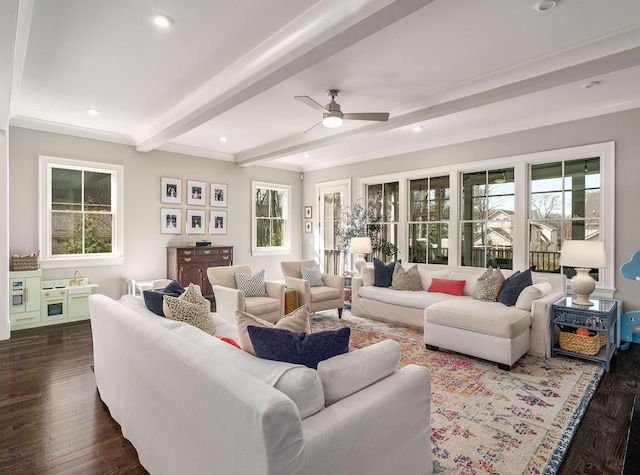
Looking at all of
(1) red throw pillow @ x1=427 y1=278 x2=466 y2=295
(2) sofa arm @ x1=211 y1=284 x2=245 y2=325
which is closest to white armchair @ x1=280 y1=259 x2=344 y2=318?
(2) sofa arm @ x1=211 y1=284 x2=245 y2=325

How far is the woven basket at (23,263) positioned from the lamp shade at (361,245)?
14.9 feet

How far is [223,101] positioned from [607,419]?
4130 millimetres

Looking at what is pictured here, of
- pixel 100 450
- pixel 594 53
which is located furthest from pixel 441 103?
pixel 100 450

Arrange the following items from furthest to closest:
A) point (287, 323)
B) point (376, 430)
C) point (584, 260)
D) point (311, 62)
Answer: point (584, 260)
point (311, 62)
point (287, 323)
point (376, 430)

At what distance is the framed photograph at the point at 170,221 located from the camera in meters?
6.25

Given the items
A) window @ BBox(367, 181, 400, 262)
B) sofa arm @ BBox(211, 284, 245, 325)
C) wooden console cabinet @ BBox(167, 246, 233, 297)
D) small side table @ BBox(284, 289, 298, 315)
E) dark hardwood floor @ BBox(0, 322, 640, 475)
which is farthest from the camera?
window @ BBox(367, 181, 400, 262)

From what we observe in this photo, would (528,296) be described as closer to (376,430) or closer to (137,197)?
(376,430)

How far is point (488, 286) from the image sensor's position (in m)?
4.33

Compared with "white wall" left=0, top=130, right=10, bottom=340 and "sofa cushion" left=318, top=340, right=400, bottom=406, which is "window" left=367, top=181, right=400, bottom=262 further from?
"white wall" left=0, top=130, right=10, bottom=340

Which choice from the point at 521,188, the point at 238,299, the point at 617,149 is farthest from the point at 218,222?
the point at 617,149

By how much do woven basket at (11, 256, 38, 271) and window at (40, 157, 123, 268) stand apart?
0.93 feet

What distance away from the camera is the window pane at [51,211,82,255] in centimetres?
532

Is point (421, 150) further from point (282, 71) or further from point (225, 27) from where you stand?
point (225, 27)

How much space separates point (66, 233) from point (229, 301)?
9.65 ft
